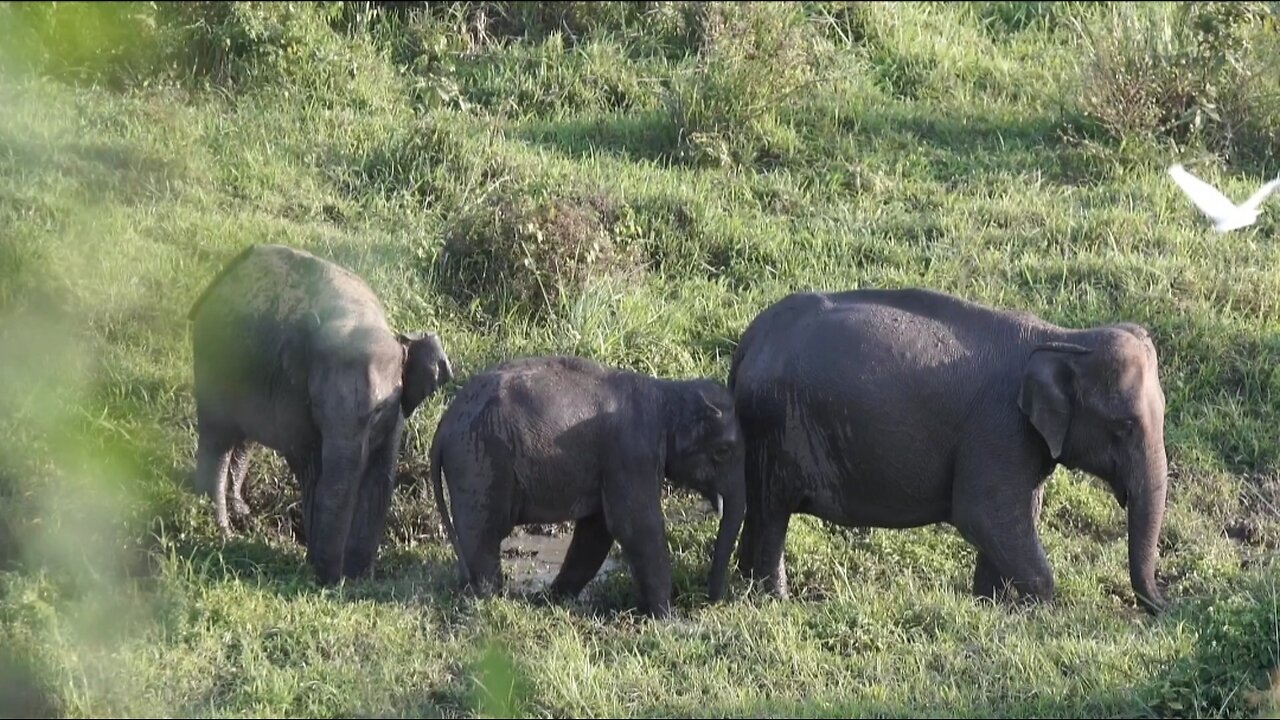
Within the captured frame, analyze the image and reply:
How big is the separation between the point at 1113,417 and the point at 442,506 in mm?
2495

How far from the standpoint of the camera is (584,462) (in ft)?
27.1

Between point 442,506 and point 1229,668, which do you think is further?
point 442,506

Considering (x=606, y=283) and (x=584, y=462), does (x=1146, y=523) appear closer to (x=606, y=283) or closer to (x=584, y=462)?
(x=584, y=462)

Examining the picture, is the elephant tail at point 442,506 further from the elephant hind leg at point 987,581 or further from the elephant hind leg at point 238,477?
the elephant hind leg at point 987,581

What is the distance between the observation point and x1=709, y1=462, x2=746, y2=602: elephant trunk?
8398 mm

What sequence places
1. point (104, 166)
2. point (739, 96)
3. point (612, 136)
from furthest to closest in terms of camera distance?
point (612, 136) < point (739, 96) < point (104, 166)

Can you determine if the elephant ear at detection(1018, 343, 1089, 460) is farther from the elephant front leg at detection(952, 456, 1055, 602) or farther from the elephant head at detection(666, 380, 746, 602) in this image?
the elephant head at detection(666, 380, 746, 602)

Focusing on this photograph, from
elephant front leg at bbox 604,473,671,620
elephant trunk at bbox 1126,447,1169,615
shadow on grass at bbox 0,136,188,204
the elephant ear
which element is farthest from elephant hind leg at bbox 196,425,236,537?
elephant trunk at bbox 1126,447,1169,615

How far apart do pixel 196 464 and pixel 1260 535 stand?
4386 millimetres

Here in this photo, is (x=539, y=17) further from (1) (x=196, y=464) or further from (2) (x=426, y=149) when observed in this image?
(1) (x=196, y=464)

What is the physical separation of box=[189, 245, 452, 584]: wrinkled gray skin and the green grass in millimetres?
246

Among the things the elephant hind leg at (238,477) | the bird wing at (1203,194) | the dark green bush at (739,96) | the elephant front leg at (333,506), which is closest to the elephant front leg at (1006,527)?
the bird wing at (1203,194)

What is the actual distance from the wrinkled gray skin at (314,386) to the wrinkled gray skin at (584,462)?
0.28 m

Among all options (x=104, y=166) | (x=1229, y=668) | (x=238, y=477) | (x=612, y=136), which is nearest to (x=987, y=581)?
(x=1229, y=668)
